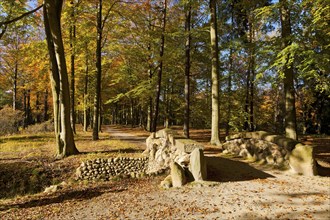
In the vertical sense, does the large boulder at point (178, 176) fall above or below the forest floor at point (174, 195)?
above

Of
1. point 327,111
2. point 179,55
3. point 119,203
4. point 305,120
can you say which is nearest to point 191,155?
point 119,203

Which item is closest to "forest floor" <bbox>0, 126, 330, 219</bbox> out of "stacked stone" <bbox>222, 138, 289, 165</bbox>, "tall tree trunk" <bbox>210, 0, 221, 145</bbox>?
Result: "stacked stone" <bbox>222, 138, 289, 165</bbox>

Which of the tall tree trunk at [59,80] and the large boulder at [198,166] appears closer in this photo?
the large boulder at [198,166]

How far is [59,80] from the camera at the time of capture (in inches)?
416

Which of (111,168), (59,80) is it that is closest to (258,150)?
(111,168)

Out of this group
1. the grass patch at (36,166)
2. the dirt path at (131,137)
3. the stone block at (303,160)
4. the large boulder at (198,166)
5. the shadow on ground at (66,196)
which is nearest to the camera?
the shadow on ground at (66,196)

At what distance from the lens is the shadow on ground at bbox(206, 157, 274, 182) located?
24.0ft

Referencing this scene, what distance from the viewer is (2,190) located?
27.3 feet

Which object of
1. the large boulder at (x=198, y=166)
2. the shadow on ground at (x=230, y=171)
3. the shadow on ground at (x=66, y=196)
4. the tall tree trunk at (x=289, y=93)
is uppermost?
the tall tree trunk at (x=289, y=93)

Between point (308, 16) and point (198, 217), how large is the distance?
833cm

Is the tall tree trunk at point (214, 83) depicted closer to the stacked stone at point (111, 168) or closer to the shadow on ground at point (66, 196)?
the stacked stone at point (111, 168)

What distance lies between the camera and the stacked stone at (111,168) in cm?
862

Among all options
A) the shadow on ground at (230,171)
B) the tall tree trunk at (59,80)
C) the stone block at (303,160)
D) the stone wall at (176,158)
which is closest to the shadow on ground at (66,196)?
the stone wall at (176,158)

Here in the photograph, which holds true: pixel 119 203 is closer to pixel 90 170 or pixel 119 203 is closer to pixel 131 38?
pixel 90 170
